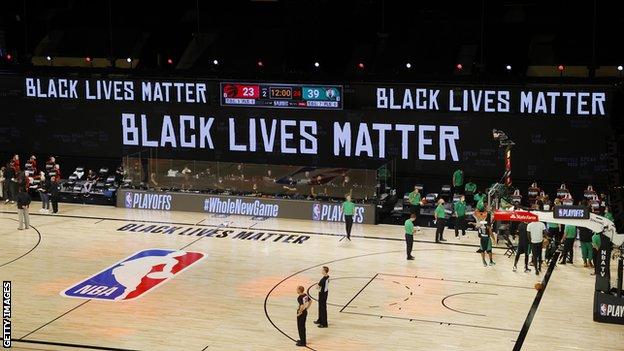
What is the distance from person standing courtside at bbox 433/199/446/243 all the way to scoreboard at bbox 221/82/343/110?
602 cm

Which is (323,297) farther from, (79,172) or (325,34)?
(79,172)

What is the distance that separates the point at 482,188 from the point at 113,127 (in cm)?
1485

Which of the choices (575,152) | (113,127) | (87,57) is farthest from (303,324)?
(87,57)

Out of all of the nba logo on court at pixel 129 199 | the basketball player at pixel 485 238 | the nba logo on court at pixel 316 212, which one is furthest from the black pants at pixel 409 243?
the nba logo on court at pixel 129 199

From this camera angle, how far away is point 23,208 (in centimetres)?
3234

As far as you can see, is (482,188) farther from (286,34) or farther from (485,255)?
(286,34)

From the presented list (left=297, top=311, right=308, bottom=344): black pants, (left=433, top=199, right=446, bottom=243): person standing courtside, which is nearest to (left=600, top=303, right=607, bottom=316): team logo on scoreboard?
(left=297, top=311, right=308, bottom=344): black pants

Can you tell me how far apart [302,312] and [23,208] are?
15.4 m

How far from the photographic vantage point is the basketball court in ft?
70.5

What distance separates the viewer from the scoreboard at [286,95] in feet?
112

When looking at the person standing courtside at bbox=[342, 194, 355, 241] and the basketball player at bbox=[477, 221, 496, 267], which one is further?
the person standing courtside at bbox=[342, 194, 355, 241]

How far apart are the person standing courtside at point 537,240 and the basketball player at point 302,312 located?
28.0 ft

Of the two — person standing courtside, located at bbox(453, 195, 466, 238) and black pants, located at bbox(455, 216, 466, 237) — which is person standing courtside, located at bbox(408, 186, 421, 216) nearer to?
person standing courtside, located at bbox(453, 195, 466, 238)

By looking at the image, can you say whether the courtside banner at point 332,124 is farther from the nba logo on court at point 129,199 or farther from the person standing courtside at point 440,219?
the person standing courtside at point 440,219
